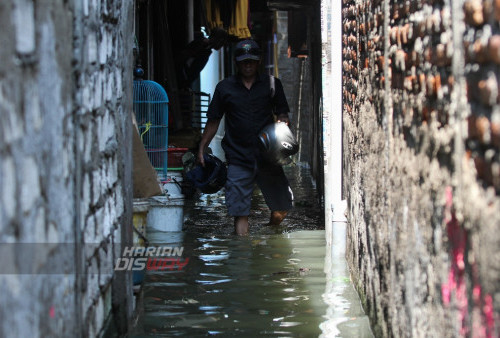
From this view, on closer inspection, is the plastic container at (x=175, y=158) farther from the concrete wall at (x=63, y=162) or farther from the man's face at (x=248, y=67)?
the concrete wall at (x=63, y=162)

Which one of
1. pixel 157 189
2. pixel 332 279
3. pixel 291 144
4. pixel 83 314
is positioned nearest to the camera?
pixel 83 314

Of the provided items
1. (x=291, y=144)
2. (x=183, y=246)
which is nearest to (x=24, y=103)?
(x=183, y=246)

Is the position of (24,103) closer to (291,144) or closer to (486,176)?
(486,176)

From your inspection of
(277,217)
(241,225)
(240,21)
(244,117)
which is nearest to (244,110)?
(244,117)

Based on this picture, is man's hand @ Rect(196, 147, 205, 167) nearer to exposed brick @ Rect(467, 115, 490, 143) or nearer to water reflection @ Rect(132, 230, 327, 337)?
water reflection @ Rect(132, 230, 327, 337)

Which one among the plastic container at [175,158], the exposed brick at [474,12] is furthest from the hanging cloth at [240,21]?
the exposed brick at [474,12]

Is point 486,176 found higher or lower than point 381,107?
lower

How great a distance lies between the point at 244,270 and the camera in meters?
6.18

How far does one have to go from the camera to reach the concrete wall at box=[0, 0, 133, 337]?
90.3 inches

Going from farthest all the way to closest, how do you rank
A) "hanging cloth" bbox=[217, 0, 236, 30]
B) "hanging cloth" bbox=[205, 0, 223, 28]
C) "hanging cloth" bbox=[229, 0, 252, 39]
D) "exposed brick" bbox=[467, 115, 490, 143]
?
"hanging cloth" bbox=[217, 0, 236, 30]
"hanging cloth" bbox=[205, 0, 223, 28]
"hanging cloth" bbox=[229, 0, 252, 39]
"exposed brick" bbox=[467, 115, 490, 143]

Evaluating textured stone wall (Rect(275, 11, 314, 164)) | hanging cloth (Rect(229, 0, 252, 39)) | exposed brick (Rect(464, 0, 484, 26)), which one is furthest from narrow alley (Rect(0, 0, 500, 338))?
textured stone wall (Rect(275, 11, 314, 164))

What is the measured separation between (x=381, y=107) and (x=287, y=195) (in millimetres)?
4013

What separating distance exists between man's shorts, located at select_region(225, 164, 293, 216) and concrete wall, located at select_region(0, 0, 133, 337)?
3032 mm

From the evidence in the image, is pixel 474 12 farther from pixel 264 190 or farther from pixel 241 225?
pixel 264 190
